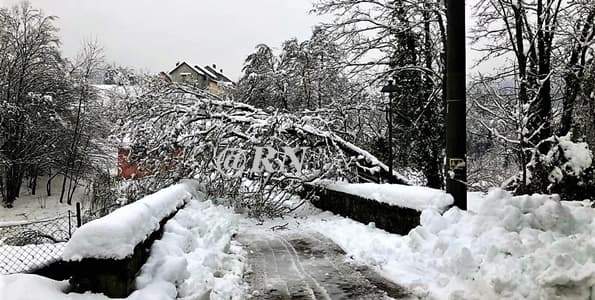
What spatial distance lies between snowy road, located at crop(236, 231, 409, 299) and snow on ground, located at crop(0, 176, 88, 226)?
16.3m

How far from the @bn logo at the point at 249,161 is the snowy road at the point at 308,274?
153 inches

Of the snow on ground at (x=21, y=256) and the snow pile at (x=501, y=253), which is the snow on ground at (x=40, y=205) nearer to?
the snow on ground at (x=21, y=256)

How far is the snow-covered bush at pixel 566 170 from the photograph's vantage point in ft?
18.2

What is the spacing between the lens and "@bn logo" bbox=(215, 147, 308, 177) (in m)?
12.0

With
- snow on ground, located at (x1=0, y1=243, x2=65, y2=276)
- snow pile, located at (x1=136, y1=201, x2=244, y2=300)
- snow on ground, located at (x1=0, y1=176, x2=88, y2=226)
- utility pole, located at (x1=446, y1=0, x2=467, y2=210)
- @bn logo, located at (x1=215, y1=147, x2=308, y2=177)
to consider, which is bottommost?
snow on ground, located at (x1=0, y1=176, x2=88, y2=226)

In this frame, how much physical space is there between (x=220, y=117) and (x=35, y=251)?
611 cm

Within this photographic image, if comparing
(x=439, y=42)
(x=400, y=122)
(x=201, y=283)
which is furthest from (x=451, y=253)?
(x=400, y=122)

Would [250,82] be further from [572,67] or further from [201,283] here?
[201,283]

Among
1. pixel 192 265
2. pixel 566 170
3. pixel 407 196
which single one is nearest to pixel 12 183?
pixel 192 265

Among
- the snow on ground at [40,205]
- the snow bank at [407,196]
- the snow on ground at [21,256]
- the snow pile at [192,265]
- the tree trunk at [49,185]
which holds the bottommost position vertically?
the snow on ground at [40,205]

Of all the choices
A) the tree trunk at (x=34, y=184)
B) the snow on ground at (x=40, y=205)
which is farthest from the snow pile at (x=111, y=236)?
the tree trunk at (x=34, y=184)

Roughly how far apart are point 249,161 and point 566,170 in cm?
760

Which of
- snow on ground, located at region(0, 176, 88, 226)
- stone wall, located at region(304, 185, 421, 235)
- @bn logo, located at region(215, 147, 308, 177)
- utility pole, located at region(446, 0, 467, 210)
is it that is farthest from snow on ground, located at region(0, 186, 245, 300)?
snow on ground, located at region(0, 176, 88, 226)

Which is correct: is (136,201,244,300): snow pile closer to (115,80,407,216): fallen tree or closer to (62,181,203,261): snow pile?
(62,181,203,261): snow pile
